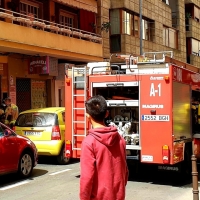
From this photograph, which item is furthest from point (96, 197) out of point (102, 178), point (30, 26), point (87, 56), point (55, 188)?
point (87, 56)

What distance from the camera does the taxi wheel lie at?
31.8ft

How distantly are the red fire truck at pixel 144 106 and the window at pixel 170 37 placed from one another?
22.4 m

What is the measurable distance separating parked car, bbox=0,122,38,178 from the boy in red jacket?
560 cm

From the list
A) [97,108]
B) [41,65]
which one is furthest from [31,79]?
[97,108]

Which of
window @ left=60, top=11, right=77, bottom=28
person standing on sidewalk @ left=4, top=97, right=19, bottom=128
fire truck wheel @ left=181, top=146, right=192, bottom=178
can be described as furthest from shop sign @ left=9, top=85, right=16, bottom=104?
fire truck wheel @ left=181, top=146, right=192, bottom=178

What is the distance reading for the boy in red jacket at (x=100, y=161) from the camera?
3609 millimetres

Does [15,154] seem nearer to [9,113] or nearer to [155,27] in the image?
[9,113]

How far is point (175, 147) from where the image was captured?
8844mm

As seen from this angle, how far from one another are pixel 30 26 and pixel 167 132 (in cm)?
1079

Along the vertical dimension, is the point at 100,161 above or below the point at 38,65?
below

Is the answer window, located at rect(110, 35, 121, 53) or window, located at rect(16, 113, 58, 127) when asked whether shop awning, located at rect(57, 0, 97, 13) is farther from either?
window, located at rect(16, 113, 58, 127)

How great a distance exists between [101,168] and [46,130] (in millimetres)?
8090

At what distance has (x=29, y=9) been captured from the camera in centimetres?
2005

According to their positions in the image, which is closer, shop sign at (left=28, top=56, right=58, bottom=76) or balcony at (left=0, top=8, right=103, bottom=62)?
balcony at (left=0, top=8, right=103, bottom=62)
